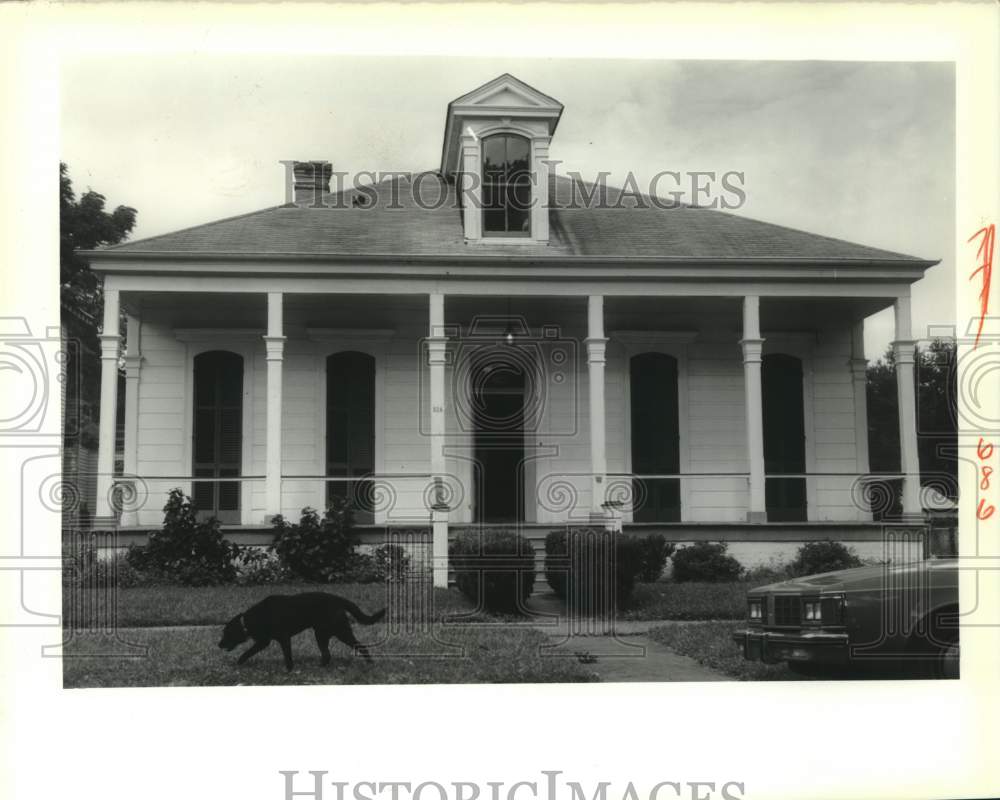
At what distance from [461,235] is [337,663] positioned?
7.52m

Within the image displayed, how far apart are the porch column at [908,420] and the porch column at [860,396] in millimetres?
1862

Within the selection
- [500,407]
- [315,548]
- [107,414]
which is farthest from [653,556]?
[107,414]

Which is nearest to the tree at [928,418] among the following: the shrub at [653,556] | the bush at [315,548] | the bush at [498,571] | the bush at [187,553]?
the shrub at [653,556]

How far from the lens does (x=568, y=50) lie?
9469 millimetres

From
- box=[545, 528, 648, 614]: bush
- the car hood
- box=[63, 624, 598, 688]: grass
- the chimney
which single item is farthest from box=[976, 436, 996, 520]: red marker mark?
the chimney

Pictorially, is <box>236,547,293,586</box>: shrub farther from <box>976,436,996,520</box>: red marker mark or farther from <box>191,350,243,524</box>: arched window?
<box>976,436,996,520</box>: red marker mark

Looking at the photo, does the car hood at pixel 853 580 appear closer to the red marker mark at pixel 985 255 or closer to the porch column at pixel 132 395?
the red marker mark at pixel 985 255

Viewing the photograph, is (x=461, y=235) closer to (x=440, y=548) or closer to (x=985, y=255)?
(x=440, y=548)

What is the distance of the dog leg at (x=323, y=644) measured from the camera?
866cm

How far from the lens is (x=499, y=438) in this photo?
1588 cm

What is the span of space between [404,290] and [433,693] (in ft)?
22.0

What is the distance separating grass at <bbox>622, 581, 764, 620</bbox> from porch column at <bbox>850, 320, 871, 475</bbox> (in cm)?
361

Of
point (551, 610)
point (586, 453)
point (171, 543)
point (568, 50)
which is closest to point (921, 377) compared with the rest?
point (586, 453)

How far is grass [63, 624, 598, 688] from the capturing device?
344 inches
